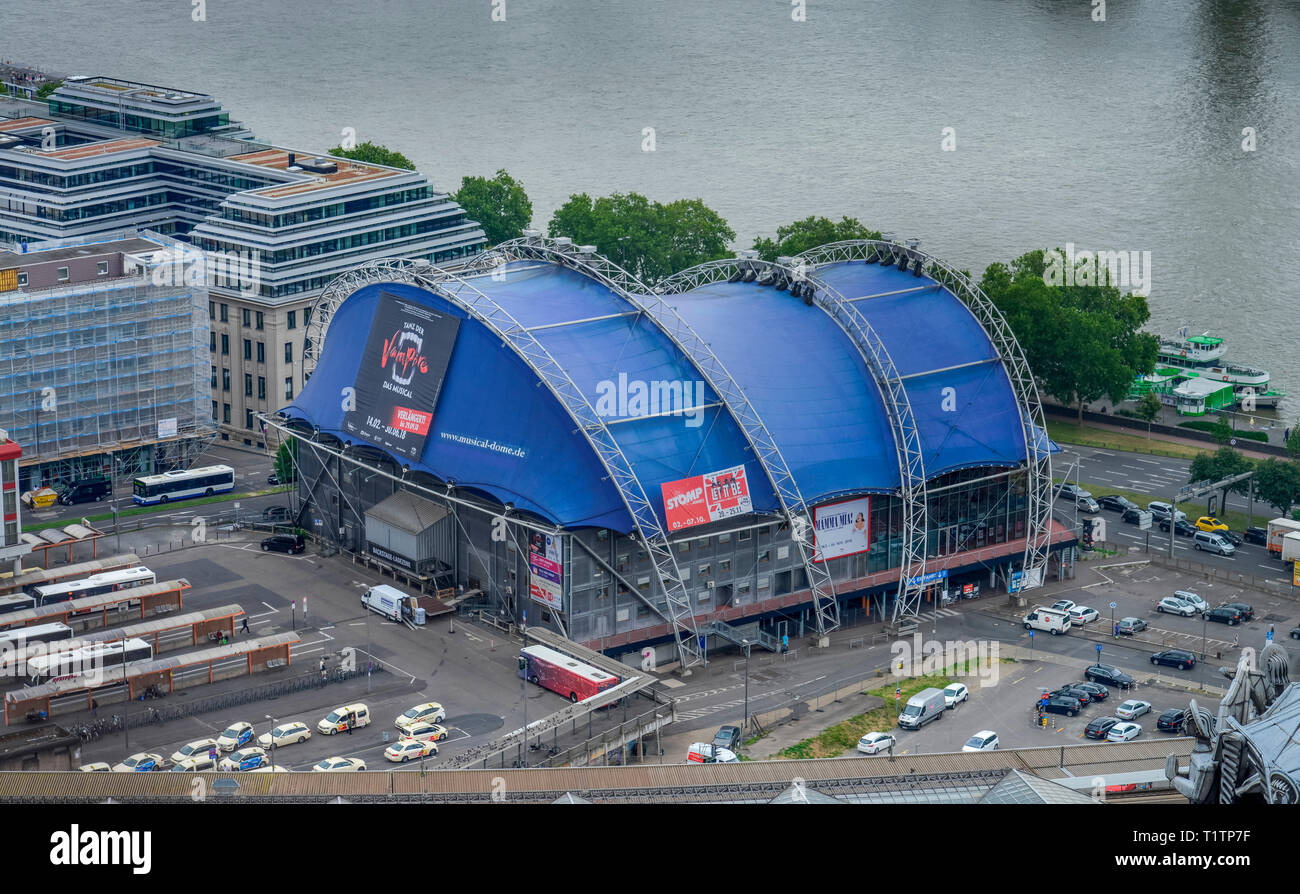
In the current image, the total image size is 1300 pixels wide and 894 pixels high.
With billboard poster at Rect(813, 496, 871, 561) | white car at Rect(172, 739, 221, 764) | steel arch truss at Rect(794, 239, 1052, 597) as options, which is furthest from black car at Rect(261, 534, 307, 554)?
steel arch truss at Rect(794, 239, 1052, 597)

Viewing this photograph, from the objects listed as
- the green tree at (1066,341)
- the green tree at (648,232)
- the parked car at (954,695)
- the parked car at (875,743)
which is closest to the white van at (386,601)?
the parked car at (875,743)

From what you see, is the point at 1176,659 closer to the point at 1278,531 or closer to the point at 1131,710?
the point at 1131,710

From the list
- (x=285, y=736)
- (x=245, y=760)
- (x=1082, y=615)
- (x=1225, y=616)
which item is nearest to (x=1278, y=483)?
(x=1225, y=616)

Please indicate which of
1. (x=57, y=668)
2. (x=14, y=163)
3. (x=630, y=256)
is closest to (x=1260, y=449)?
(x=630, y=256)

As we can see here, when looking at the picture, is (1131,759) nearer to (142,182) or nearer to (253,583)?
(253,583)

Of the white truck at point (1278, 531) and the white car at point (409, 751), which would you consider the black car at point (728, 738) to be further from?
the white truck at point (1278, 531)
